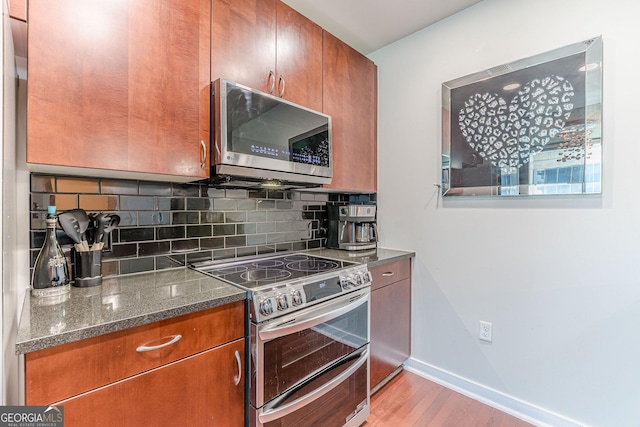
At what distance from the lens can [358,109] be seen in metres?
2.27

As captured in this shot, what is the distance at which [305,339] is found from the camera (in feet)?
4.46

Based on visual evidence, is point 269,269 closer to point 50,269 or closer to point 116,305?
point 116,305

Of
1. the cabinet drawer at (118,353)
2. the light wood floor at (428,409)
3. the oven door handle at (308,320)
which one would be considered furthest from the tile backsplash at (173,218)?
the light wood floor at (428,409)

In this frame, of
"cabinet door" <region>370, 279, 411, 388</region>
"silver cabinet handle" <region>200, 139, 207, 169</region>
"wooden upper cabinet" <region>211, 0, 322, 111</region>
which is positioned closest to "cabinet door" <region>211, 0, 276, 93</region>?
"wooden upper cabinet" <region>211, 0, 322, 111</region>

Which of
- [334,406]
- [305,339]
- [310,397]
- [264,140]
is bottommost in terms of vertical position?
[334,406]

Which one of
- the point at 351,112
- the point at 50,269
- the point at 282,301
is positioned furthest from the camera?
the point at 351,112

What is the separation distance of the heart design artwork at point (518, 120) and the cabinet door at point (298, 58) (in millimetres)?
1008

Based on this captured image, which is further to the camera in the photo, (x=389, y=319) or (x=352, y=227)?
(x=352, y=227)

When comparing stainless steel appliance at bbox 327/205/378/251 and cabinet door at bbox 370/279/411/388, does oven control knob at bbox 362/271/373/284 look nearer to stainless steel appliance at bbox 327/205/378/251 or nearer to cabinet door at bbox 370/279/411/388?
cabinet door at bbox 370/279/411/388

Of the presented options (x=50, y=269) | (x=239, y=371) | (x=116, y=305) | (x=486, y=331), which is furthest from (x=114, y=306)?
(x=486, y=331)

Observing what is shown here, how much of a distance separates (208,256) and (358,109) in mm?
1513

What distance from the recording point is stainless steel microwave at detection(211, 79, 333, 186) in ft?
4.55

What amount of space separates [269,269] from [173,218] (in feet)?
1.94

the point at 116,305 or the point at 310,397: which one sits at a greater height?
the point at 116,305
